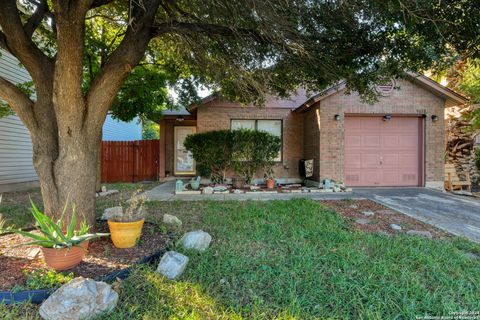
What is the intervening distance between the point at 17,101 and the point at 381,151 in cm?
1003

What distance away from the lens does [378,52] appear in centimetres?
455

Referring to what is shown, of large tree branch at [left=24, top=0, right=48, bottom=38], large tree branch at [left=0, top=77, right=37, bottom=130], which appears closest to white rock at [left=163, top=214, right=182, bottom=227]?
large tree branch at [left=0, top=77, right=37, bottom=130]

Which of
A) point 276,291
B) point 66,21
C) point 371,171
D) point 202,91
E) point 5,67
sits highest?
point 5,67

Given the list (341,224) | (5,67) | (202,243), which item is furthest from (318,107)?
(5,67)

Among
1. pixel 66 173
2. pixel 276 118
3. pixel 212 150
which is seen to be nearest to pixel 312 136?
pixel 276 118

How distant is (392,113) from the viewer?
911 cm

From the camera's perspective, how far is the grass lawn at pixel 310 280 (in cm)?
232

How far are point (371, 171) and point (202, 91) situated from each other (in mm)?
6719

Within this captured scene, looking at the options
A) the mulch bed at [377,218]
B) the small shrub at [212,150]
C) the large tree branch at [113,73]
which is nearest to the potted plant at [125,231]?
the large tree branch at [113,73]

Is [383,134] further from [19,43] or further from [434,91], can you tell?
[19,43]

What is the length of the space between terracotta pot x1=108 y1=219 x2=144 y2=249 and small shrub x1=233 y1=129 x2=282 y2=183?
567 centimetres

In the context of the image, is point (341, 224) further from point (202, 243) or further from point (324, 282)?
point (202, 243)

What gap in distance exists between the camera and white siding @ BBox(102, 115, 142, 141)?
16.8m

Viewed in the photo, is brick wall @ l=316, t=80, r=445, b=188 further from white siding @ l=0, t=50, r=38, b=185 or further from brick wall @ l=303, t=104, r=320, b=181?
white siding @ l=0, t=50, r=38, b=185
